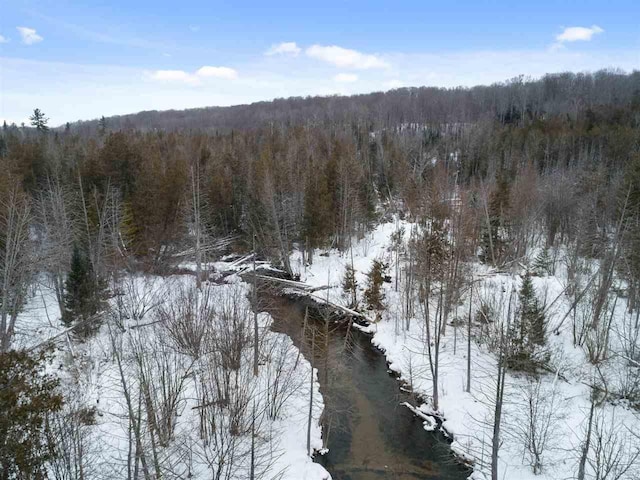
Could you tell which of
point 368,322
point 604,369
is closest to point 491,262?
point 368,322

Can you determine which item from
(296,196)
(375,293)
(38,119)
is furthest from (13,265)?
(38,119)

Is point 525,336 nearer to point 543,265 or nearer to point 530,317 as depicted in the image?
point 530,317

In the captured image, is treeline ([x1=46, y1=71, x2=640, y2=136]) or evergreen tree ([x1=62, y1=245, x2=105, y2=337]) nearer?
evergreen tree ([x1=62, y1=245, x2=105, y2=337])

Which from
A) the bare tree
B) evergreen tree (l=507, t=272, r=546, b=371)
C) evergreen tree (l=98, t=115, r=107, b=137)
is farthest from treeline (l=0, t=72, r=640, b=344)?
evergreen tree (l=98, t=115, r=107, b=137)

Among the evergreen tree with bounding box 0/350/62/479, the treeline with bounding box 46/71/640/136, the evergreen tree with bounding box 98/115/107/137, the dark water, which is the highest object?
the treeline with bounding box 46/71/640/136

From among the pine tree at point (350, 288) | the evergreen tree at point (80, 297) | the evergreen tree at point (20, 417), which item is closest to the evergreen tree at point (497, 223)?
the pine tree at point (350, 288)

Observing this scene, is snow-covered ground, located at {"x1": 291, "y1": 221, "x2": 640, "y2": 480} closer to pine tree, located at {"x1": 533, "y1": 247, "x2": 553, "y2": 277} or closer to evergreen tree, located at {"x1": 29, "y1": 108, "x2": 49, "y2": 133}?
pine tree, located at {"x1": 533, "y1": 247, "x2": 553, "y2": 277}

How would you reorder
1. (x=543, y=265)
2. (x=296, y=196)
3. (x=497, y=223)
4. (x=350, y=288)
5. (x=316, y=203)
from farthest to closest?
(x=296, y=196) → (x=316, y=203) → (x=497, y=223) → (x=350, y=288) → (x=543, y=265)

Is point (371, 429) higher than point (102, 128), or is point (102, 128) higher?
point (102, 128)
